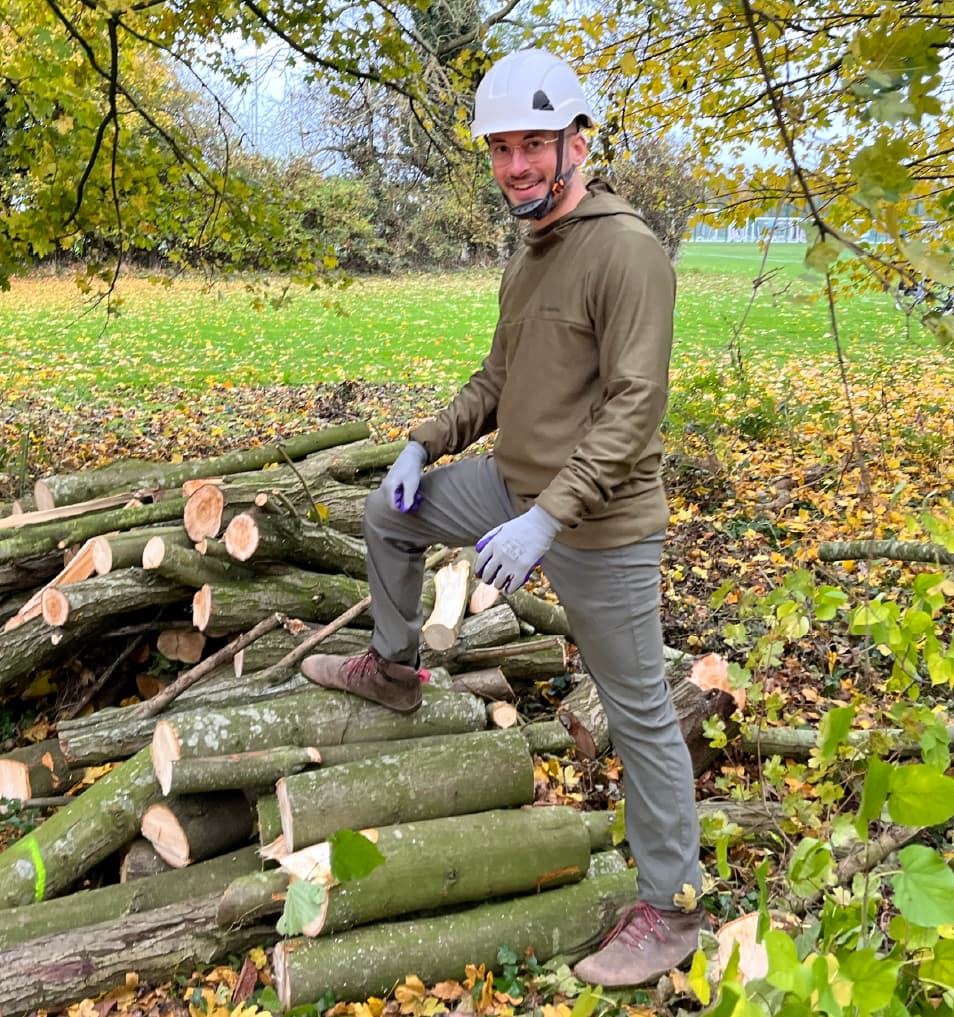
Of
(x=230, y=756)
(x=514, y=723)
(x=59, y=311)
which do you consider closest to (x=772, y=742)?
(x=514, y=723)

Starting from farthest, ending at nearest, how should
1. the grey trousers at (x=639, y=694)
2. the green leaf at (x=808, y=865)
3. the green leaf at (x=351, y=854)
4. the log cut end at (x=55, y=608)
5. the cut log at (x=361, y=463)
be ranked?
the cut log at (x=361, y=463) < the log cut end at (x=55, y=608) < the grey trousers at (x=639, y=694) < the green leaf at (x=351, y=854) < the green leaf at (x=808, y=865)

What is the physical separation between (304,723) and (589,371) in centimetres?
164

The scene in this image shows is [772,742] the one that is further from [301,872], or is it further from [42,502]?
[42,502]

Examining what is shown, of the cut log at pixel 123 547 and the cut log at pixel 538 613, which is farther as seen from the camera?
the cut log at pixel 538 613

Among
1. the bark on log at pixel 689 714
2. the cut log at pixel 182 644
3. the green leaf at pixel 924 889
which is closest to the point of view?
the green leaf at pixel 924 889

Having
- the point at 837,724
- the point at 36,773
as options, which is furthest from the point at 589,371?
the point at 36,773

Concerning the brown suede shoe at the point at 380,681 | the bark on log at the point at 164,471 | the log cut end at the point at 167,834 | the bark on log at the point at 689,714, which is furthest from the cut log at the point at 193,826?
the bark on log at the point at 164,471

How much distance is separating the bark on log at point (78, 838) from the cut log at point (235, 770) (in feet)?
0.46

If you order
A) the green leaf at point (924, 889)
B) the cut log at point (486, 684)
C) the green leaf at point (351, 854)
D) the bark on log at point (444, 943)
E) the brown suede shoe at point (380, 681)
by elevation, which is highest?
the green leaf at point (924, 889)

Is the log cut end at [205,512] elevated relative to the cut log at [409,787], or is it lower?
elevated

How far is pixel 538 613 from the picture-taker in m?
4.04

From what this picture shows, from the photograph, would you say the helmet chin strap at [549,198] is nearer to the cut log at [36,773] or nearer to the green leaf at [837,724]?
the green leaf at [837,724]

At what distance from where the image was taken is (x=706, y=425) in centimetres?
684

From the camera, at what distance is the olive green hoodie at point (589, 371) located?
6.96 feet
